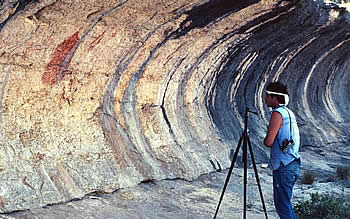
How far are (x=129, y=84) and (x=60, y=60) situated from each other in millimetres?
1542

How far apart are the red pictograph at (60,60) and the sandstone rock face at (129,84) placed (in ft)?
0.05

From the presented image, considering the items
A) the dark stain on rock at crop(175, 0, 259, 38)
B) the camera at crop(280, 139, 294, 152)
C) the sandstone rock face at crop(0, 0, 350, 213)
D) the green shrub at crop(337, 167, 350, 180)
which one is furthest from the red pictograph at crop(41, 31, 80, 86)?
the green shrub at crop(337, 167, 350, 180)

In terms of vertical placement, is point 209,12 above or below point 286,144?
above

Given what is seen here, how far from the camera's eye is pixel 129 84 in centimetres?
696

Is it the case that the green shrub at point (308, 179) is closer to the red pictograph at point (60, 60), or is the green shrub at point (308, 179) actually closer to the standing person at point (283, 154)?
the standing person at point (283, 154)

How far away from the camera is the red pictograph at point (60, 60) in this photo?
18.0ft

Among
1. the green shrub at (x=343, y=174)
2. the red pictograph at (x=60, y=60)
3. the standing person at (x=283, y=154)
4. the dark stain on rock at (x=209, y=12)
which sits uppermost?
the dark stain on rock at (x=209, y=12)

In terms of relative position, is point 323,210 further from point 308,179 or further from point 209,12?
point 209,12

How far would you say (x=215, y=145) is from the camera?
28.9 ft

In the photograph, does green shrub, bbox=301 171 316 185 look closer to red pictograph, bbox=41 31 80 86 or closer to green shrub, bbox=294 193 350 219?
green shrub, bbox=294 193 350 219

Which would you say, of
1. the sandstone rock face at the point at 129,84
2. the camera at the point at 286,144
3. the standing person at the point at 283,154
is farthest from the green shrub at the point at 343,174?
the camera at the point at 286,144

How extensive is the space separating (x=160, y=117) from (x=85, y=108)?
178 centimetres

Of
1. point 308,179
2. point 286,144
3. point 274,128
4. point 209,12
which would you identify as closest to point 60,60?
point 209,12

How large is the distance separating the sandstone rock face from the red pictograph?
0.05ft
